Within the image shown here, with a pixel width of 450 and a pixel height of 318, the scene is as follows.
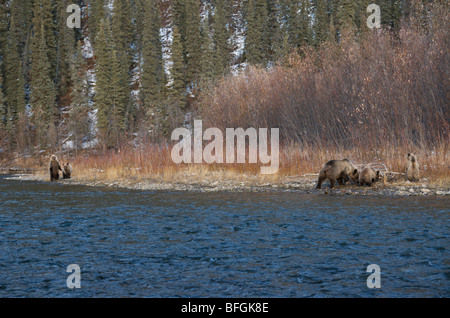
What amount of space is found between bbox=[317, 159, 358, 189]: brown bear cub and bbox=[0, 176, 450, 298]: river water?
2.08 meters

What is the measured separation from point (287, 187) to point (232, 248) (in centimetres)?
976

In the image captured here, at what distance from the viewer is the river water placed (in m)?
5.69

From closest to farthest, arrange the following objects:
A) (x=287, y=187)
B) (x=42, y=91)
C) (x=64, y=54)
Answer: (x=287, y=187)
(x=42, y=91)
(x=64, y=54)

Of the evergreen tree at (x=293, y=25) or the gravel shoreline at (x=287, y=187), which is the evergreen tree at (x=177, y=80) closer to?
the evergreen tree at (x=293, y=25)

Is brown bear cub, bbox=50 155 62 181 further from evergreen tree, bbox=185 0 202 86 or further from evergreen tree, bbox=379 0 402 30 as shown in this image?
evergreen tree, bbox=379 0 402 30

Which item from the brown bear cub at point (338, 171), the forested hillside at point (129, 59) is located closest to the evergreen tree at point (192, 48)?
the forested hillside at point (129, 59)

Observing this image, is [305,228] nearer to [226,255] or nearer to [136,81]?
[226,255]

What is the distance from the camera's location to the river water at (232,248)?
569 centimetres

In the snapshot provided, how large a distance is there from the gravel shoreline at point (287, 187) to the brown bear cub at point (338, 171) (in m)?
0.36

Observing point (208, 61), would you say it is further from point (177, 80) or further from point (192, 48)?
point (192, 48)

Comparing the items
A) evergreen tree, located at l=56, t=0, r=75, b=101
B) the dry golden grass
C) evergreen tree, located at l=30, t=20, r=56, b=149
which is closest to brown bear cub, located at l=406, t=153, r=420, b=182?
the dry golden grass

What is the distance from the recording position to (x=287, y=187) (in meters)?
17.2

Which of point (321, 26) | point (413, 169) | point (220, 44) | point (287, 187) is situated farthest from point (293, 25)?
point (413, 169)
